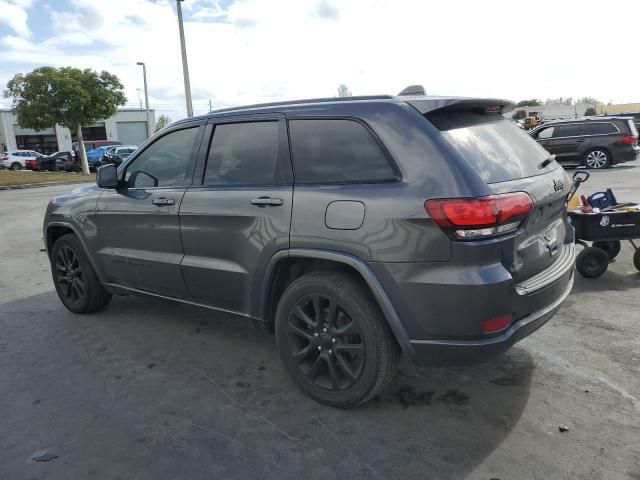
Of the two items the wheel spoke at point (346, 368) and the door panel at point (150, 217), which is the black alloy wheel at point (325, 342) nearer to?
the wheel spoke at point (346, 368)

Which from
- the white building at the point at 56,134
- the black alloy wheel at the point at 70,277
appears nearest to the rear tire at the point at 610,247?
the black alloy wheel at the point at 70,277

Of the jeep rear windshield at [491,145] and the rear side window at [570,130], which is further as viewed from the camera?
the rear side window at [570,130]

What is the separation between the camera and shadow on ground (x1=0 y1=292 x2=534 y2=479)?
8.71 feet

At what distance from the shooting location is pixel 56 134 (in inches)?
2468

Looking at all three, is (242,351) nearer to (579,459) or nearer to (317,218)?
(317,218)

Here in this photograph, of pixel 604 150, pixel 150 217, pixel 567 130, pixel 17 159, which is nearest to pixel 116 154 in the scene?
pixel 17 159

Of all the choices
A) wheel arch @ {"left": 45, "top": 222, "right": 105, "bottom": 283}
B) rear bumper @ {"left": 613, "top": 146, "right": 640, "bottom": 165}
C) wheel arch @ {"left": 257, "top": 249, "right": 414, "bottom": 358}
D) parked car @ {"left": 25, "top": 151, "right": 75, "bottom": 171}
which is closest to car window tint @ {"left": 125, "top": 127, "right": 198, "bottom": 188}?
wheel arch @ {"left": 45, "top": 222, "right": 105, "bottom": 283}

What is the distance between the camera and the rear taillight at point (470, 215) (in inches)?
102

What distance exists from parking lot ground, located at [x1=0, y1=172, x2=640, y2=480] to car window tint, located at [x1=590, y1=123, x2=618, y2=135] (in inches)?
576

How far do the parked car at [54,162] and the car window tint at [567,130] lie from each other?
95.3 feet

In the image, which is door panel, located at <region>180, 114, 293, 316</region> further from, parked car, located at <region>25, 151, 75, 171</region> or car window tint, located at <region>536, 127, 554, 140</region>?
parked car, located at <region>25, 151, 75, 171</region>

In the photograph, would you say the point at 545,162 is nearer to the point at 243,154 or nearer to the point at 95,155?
the point at 243,154

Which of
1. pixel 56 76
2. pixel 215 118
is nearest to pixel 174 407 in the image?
pixel 215 118

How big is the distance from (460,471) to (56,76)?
31101mm
